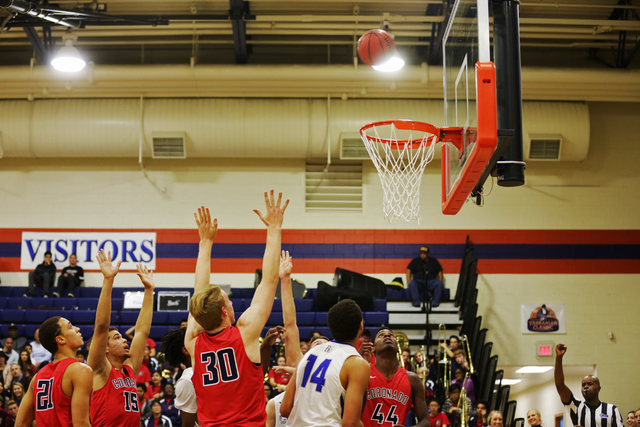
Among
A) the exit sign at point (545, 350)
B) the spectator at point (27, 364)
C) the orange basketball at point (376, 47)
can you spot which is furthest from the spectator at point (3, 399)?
the exit sign at point (545, 350)

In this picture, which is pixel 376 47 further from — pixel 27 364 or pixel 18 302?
pixel 18 302

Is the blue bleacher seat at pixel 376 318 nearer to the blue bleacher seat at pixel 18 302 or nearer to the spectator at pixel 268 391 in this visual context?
the spectator at pixel 268 391

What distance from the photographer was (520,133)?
5.41 meters

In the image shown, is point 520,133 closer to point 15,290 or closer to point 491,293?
point 491,293

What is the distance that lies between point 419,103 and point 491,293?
15.3 ft

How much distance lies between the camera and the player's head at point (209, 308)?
3611 mm

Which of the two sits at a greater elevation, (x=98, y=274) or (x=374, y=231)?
(x=374, y=231)

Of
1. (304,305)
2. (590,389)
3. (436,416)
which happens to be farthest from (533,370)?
(590,389)

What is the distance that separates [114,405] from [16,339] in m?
9.26

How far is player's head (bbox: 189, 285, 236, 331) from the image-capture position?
3611 mm

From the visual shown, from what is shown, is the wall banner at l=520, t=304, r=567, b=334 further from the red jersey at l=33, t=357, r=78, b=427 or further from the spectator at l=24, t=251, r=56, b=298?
the red jersey at l=33, t=357, r=78, b=427

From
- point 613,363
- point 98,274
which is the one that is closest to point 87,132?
point 98,274

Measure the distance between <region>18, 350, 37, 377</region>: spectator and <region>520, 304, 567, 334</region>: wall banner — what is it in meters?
10.2

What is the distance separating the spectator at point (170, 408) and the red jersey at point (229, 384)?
6811 mm
